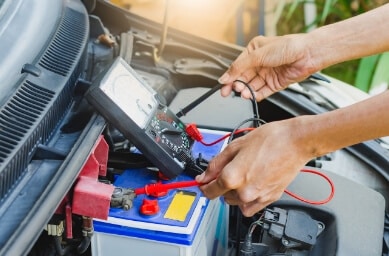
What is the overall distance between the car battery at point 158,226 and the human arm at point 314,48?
0.31 meters

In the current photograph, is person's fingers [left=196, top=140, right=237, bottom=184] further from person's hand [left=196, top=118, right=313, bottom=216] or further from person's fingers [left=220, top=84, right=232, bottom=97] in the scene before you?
person's fingers [left=220, top=84, right=232, bottom=97]

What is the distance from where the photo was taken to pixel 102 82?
1.00m

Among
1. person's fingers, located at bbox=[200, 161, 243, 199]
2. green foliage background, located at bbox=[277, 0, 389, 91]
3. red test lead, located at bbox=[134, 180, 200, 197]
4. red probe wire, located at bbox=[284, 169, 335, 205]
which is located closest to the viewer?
person's fingers, located at bbox=[200, 161, 243, 199]

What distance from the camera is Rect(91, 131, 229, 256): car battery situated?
3.21ft

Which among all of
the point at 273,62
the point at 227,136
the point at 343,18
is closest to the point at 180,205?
the point at 227,136

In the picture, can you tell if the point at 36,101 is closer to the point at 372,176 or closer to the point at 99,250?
the point at 99,250

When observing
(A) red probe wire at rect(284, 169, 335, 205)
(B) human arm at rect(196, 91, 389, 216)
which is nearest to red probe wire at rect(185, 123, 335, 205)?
(A) red probe wire at rect(284, 169, 335, 205)

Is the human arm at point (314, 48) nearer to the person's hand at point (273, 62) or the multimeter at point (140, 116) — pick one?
the person's hand at point (273, 62)

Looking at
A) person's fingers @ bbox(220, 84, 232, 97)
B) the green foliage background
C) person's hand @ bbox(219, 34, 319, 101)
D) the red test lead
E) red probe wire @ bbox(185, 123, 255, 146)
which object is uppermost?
the green foliage background

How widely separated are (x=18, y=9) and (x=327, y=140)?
608mm

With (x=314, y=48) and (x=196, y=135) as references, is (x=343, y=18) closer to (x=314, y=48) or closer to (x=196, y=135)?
(x=314, y=48)

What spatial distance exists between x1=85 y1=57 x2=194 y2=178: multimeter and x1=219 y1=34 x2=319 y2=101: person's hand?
19 cm

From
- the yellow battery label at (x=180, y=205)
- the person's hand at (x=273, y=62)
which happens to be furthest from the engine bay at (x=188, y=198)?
the person's hand at (x=273, y=62)

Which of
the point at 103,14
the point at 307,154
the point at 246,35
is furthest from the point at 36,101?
the point at 246,35
